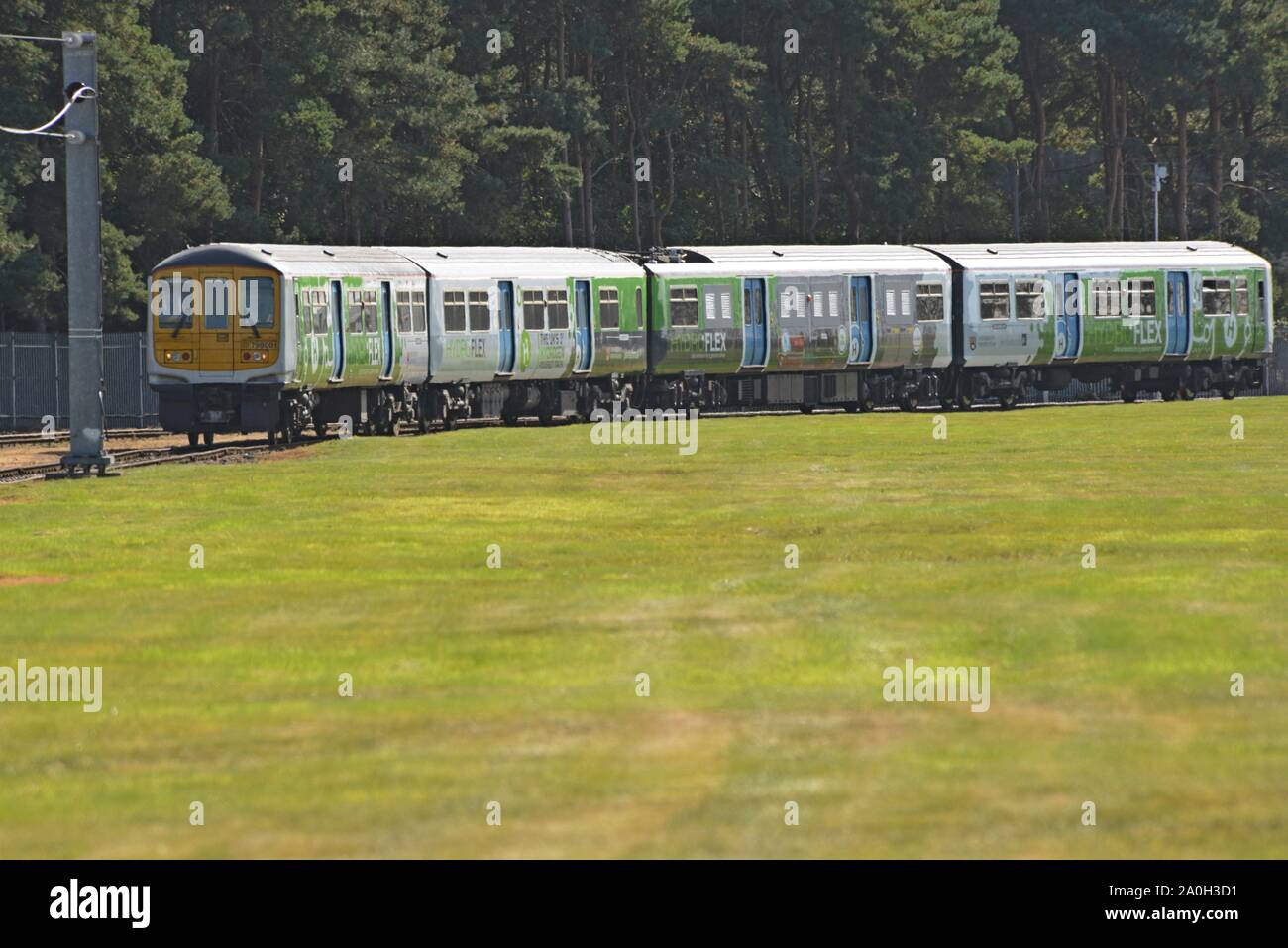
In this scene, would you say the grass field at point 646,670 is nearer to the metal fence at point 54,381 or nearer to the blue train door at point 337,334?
the blue train door at point 337,334

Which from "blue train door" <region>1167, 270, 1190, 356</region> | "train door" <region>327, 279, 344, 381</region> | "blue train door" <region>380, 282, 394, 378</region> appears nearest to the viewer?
"train door" <region>327, 279, 344, 381</region>

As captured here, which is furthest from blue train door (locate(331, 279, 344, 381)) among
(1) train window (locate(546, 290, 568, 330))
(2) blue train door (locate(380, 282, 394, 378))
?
(1) train window (locate(546, 290, 568, 330))

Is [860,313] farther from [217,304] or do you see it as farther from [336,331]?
[217,304]

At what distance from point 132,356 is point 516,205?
87.0 ft

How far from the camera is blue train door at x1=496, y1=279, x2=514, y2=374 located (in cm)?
4997

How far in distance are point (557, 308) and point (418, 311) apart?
14.9 feet

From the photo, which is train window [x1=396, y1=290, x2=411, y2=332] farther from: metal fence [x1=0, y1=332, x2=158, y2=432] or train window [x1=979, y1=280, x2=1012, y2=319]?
train window [x1=979, y1=280, x2=1012, y2=319]

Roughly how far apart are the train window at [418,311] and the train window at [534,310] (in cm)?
321

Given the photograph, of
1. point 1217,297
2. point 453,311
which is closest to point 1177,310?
point 1217,297

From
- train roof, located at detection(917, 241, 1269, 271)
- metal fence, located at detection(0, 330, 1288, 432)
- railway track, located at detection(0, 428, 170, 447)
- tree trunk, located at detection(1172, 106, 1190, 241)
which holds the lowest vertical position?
railway track, located at detection(0, 428, 170, 447)

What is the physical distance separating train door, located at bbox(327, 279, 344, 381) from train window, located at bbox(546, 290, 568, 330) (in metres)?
7.65

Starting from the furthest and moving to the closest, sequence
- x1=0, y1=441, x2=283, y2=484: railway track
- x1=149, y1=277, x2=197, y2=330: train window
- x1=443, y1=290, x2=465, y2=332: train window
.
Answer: x1=443, y1=290, x2=465, y2=332: train window < x1=149, y1=277, x2=197, y2=330: train window < x1=0, y1=441, x2=283, y2=484: railway track

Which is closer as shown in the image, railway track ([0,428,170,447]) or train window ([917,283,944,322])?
railway track ([0,428,170,447])

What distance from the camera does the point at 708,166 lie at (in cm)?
9131
